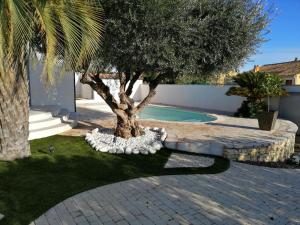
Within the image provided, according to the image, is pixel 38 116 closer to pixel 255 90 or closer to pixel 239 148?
pixel 239 148

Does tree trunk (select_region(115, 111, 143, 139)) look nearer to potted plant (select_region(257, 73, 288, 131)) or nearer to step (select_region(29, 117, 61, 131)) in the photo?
step (select_region(29, 117, 61, 131))

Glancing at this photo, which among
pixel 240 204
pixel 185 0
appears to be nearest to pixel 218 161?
pixel 240 204

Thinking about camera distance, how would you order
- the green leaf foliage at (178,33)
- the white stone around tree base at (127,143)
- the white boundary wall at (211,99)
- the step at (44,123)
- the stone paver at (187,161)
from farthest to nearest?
the white boundary wall at (211,99) → the step at (44,123) → the white stone around tree base at (127,143) → the stone paver at (187,161) → the green leaf foliage at (178,33)

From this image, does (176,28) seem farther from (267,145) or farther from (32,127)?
(32,127)

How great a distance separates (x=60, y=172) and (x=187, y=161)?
3635 mm

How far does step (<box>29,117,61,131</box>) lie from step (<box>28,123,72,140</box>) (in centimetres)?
27

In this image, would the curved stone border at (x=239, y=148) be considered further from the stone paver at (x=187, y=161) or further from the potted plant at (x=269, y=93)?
the potted plant at (x=269, y=93)

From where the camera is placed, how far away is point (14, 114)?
7.83 metres

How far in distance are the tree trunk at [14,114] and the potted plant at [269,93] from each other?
9267mm

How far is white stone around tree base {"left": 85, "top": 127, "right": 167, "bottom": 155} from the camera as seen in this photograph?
9273 mm

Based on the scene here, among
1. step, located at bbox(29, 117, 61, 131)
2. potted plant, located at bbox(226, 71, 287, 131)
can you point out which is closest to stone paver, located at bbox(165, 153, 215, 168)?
step, located at bbox(29, 117, 61, 131)

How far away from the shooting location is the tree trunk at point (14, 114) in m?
7.57

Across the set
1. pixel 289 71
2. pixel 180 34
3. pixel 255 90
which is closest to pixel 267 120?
pixel 255 90

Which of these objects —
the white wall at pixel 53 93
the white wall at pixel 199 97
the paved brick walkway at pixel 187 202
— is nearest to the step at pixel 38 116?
the white wall at pixel 53 93
